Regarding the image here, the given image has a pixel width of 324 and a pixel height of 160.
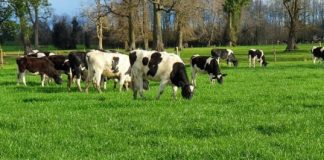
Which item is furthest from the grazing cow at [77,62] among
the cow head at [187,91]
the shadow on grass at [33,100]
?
the cow head at [187,91]

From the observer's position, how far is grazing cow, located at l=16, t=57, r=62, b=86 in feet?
83.8

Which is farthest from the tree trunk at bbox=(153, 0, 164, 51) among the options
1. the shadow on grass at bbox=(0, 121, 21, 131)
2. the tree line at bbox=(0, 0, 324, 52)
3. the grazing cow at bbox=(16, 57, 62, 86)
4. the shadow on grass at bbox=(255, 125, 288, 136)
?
the shadow on grass at bbox=(255, 125, 288, 136)

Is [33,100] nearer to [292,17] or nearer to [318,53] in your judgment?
[318,53]

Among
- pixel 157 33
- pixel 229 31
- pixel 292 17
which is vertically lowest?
pixel 157 33

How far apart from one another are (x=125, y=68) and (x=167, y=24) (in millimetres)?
101658

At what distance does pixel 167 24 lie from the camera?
122 m

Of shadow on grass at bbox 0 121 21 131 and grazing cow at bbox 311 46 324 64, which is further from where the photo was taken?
grazing cow at bbox 311 46 324 64

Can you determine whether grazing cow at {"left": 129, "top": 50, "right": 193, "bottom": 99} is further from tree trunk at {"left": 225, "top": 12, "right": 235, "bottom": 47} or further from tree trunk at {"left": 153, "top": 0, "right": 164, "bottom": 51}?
tree trunk at {"left": 225, "top": 12, "right": 235, "bottom": 47}

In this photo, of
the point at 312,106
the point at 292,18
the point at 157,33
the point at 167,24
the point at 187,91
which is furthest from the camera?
the point at 167,24

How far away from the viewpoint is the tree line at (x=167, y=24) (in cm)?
5170

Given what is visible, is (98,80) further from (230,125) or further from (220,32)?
(220,32)

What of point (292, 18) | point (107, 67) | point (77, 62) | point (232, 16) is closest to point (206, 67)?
point (107, 67)

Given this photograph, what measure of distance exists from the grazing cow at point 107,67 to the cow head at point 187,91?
484 centimetres

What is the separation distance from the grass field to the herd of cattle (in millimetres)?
1615
